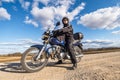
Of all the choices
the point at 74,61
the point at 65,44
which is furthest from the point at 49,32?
the point at 74,61

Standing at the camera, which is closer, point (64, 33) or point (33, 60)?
point (33, 60)

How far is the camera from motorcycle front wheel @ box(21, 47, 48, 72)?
6172mm

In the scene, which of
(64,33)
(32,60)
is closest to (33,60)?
(32,60)

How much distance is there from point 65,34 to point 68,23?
0.44m

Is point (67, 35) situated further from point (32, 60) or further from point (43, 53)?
point (32, 60)

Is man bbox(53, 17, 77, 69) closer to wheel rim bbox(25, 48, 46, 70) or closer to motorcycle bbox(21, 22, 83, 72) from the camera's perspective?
motorcycle bbox(21, 22, 83, 72)

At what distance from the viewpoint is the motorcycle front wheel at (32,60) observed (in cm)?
617

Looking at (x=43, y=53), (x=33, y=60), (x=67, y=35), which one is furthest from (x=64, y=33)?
(x=33, y=60)

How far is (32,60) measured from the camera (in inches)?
252

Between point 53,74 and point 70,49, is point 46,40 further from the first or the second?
point 53,74

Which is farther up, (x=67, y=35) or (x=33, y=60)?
(x=67, y=35)

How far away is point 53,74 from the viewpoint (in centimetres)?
580

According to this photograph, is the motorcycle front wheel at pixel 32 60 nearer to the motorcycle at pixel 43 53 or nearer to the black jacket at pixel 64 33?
the motorcycle at pixel 43 53

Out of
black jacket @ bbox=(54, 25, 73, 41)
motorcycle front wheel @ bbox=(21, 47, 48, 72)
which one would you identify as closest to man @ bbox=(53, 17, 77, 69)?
black jacket @ bbox=(54, 25, 73, 41)
